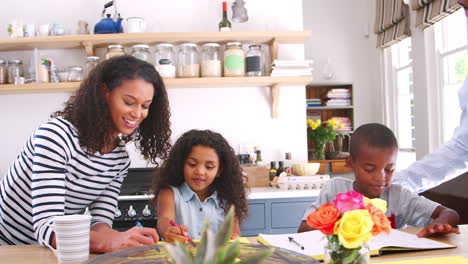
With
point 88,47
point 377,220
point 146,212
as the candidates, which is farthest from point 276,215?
point 377,220

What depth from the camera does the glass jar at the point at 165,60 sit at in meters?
2.80

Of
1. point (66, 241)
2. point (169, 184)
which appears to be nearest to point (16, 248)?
point (66, 241)

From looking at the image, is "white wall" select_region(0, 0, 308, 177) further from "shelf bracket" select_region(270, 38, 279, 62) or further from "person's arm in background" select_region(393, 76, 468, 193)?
"person's arm in background" select_region(393, 76, 468, 193)

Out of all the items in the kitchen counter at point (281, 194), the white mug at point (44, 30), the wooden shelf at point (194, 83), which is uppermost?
the white mug at point (44, 30)

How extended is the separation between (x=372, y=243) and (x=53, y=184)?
2.72 feet

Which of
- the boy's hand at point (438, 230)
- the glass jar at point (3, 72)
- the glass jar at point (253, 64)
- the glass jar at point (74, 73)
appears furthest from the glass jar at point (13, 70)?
the boy's hand at point (438, 230)

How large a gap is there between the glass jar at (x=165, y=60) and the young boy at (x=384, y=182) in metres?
1.66

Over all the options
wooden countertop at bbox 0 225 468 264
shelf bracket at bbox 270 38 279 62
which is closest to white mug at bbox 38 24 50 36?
shelf bracket at bbox 270 38 279 62

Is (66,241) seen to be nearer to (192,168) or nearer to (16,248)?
(16,248)

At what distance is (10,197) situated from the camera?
4.15ft

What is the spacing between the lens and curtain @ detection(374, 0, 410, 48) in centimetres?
416

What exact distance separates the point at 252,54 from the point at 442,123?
79.8 inches

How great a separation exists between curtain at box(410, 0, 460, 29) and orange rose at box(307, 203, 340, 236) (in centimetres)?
307

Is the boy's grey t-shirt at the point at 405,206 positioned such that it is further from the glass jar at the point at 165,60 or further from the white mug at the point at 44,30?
the white mug at the point at 44,30
